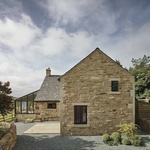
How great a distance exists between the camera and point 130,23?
12.4 m

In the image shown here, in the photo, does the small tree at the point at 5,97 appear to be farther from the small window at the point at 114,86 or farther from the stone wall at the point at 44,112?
the stone wall at the point at 44,112

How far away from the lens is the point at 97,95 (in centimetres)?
1530

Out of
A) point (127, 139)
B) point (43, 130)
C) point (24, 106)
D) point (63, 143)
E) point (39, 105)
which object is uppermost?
point (39, 105)

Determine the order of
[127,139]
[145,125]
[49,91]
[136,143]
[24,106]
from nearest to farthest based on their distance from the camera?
[136,143] < [127,139] < [145,125] < [24,106] < [49,91]

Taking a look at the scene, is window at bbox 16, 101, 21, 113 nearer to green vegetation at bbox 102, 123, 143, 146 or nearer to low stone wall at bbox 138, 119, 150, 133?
green vegetation at bbox 102, 123, 143, 146

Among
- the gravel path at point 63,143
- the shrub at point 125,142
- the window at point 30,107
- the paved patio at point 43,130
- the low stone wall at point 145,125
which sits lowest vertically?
the paved patio at point 43,130

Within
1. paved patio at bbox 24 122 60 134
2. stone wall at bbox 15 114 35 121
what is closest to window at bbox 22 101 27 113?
stone wall at bbox 15 114 35 121

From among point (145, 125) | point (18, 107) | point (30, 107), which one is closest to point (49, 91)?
point (30, 107)

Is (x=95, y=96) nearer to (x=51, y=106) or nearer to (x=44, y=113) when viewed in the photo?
(x=51, y=106)

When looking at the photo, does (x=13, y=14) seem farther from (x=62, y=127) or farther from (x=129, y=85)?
(x=129, y=85)

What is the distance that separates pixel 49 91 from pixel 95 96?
11.2 metres

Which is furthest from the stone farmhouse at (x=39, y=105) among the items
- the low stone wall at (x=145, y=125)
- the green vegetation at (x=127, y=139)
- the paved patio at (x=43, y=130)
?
Answer: the green vegetation at (x=127, y=139)

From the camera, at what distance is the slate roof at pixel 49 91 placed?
2370cm

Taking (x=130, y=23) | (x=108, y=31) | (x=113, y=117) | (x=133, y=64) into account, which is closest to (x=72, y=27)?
(x=108, y=31)
